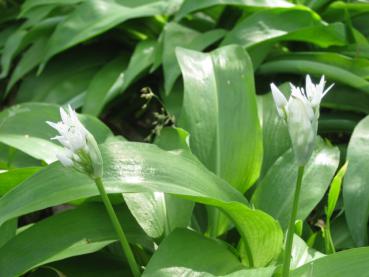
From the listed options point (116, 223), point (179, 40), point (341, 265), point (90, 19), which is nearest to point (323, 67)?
point (179, 40)

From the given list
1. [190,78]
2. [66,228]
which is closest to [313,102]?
[66,228]

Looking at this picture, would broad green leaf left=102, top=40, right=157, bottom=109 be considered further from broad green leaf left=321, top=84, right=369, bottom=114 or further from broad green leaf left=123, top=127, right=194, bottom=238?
broad green leaf left=123, top=127, right=194, bottom=238

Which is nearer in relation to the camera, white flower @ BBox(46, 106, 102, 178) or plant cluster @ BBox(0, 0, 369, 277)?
white flower @ BBox(46, 106, 102, 178)

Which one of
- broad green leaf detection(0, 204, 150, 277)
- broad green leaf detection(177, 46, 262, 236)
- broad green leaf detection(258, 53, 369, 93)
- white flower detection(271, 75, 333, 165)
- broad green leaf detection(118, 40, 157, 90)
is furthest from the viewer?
broad green leaf detection(118, 40, 157, 90)

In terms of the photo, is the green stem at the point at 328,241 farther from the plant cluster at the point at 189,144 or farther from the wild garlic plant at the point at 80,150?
the wild garlic plant at the point at 80,150

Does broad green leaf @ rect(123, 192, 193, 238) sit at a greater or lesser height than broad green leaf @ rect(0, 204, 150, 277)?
greater

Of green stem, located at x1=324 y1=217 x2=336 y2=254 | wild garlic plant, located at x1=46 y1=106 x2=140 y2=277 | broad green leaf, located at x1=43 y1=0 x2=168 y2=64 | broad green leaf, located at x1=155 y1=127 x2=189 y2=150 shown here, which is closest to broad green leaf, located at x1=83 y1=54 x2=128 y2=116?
broad green leaf, located at x1=43 y1=0 x2=168 y2=64

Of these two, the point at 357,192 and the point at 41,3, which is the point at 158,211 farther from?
the point at 41,3
